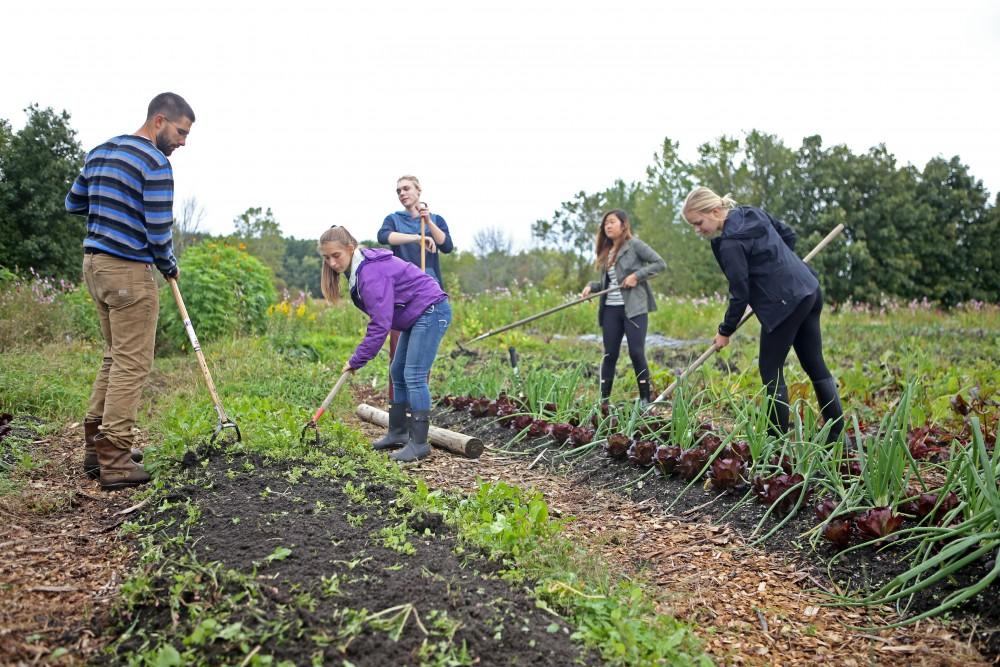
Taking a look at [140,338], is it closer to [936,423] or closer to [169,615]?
[169,615]

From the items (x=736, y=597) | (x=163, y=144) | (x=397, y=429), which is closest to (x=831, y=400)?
(x=736, y=597)

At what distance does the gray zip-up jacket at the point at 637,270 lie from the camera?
5402mm

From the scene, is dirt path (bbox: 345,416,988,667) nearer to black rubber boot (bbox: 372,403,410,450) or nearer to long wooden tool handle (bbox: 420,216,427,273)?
black rubber boot (bbox: 372,403,410,450)

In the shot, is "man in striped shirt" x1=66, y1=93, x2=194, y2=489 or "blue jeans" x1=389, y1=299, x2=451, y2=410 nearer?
"man in striped shirt" x1=66, y1=93, x2=194, y2=489

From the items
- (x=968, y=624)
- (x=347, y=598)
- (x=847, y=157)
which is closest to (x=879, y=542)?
(x=968, y=624)

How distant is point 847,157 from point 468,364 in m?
26.9

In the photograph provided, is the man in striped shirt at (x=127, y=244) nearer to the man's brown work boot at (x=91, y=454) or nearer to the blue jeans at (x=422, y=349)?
the man's brown work boot at (x=91, y=454)

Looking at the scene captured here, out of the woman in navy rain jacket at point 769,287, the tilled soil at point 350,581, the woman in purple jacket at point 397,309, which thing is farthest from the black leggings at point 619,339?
the tilled soil at point 350,581

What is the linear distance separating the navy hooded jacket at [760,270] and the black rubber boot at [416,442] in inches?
79.7

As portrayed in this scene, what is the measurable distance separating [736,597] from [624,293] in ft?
10.4

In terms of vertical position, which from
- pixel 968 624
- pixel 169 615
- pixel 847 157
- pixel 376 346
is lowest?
pixel 968 624

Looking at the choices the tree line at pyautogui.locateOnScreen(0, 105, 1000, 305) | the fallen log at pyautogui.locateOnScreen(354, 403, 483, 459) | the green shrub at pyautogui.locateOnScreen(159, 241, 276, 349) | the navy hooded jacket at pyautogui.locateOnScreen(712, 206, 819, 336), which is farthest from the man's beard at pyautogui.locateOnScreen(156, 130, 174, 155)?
the tree line at pyautogui.locateOnScreen(0, 105, 1000, 305)

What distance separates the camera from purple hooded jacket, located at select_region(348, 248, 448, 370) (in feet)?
12.6

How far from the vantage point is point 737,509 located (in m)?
3.36
